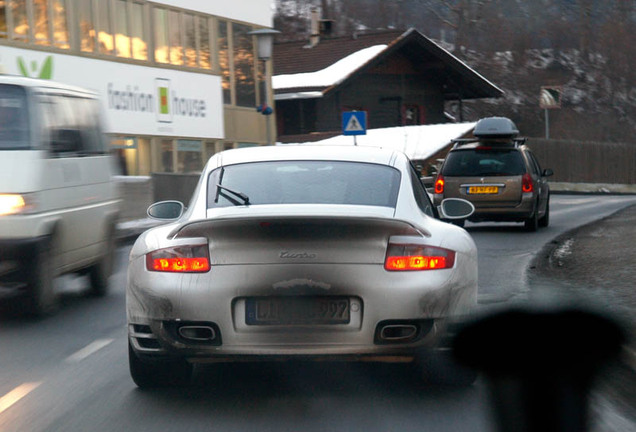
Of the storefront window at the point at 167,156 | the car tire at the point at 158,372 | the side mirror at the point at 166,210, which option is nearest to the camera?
the car tire at the point at 158,372

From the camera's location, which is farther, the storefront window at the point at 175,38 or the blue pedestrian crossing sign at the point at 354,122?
the storefront window at the point at 175,38

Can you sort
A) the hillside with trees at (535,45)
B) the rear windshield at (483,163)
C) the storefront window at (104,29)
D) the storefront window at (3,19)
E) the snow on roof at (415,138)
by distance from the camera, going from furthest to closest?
the hillside with trees at (535,45)
the snow on roof at (415,138)
the storefront window at (104,29)
the storefront window at (3,19)
the rear windshield at (483,163)

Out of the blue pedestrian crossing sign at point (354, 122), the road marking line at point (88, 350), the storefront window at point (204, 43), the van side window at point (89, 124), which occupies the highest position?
the storefront window at point (204, 43)

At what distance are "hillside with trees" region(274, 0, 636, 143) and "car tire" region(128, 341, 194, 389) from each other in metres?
64.1

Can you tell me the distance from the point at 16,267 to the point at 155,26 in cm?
2670

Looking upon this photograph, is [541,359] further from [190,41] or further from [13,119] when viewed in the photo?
[190,41]

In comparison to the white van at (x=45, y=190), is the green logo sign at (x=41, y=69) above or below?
above

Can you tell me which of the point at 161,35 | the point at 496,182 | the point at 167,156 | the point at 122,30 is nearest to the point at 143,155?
the point at 167,156

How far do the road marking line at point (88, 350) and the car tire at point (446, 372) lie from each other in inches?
104

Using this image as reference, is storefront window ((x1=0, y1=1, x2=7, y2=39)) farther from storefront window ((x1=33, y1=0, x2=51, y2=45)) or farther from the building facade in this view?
storefront window ((x1=33, y1=0, x2=51, y2=45))

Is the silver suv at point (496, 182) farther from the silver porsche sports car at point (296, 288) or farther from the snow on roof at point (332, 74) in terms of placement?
the snow on roof at point (332, 74)

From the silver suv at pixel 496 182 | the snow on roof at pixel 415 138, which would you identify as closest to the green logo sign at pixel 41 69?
the silver suv at pixel 496 182

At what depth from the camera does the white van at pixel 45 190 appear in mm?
10281

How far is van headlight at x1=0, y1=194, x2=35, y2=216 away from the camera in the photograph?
33.8ft
